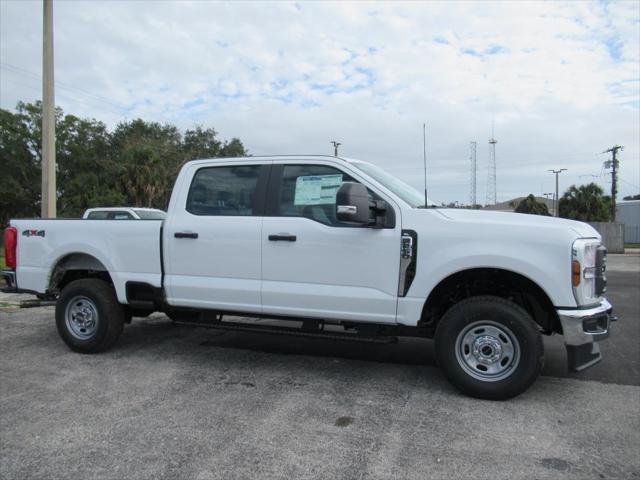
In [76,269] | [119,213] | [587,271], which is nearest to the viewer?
[587,271]

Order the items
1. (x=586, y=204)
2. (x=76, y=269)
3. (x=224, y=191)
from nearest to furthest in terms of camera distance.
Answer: (x=224, y=191), (x=76, y=269), (x=586, y=204)

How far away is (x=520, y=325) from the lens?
4164 millimetres

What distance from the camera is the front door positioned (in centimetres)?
449

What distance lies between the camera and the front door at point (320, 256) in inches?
177

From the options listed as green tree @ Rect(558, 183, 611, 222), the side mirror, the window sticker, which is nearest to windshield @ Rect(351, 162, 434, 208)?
the window sticker

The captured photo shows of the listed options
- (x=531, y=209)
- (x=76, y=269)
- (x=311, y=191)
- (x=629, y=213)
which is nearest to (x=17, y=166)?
(x=531, y=209)

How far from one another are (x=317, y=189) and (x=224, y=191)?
38.9 inches

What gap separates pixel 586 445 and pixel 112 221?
471cm

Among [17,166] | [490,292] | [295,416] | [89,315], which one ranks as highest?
[17,166]

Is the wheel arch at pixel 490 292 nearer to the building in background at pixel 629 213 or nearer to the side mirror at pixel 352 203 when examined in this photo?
the side mirror at pixel 352 203

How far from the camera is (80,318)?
5738 mm

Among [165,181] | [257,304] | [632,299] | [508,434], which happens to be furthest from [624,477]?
[165,181]

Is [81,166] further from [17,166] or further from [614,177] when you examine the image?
[614,177]

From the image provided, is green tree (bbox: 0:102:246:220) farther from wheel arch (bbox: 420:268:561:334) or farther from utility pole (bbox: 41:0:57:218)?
wheel arch (bbox: 420:268:561:334)
